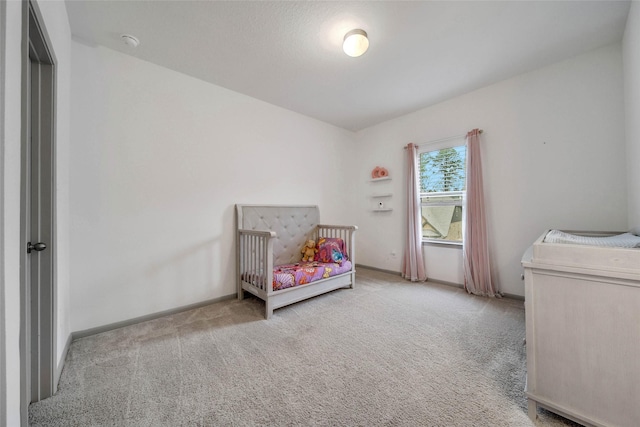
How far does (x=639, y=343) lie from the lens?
0.91 m

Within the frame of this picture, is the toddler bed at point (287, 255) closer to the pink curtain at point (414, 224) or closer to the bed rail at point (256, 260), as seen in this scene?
the bed rail at point (256, 260)

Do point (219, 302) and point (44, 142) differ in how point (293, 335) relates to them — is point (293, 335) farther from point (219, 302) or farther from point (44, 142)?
point (44, 142)

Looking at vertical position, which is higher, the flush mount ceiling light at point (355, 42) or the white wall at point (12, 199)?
the flush mount ceiling light at point (355, 42)

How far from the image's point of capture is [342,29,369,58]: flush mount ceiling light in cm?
184

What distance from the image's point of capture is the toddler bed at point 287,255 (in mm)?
2297

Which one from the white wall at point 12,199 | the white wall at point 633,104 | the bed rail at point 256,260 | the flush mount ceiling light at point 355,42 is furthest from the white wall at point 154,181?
the white wall at point 633,104

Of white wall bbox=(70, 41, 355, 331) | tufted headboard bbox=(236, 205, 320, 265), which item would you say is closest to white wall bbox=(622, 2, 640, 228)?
tufted headboard bbox=(236, 205, 320, 265)

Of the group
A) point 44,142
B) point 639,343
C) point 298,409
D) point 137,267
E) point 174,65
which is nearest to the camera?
point 639,343

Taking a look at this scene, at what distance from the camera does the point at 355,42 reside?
1858 millimetres

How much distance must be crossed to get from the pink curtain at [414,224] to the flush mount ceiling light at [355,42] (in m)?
1.79

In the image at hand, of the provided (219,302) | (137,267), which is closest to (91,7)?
(137,267)

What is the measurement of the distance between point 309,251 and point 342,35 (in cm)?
237

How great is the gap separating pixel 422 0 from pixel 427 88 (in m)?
1.29

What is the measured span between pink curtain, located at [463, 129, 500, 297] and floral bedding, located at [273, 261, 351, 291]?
1462 mm
